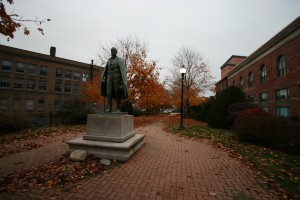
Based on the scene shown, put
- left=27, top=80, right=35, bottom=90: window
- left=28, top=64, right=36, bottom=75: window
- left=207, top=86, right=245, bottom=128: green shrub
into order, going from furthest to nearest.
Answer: left=28, top=64, right=36, bottom=75: window
left=27, top=80, right=35, bottom=90: window
left=207, top=86, right=245, bottom=128: green shrub

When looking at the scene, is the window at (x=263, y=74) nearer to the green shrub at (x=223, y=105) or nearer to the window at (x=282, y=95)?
the window at (x=282, y=95)

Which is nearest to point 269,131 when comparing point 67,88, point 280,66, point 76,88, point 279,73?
point 279,73

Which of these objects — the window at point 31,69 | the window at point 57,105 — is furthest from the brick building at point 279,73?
the window at point 31,69

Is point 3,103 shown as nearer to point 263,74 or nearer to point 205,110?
point 205,110

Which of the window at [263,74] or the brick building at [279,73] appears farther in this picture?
the window at [263,74]

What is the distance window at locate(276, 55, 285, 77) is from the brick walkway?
18.8 meters

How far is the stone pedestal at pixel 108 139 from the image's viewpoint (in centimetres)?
552

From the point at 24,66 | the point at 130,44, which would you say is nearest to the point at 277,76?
the point at 130,44

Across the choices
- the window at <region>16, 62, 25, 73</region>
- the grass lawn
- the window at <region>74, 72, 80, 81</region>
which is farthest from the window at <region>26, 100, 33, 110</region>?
the grass lawn

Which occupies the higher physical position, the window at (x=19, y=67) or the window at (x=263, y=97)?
the window at (x=19, y=67)

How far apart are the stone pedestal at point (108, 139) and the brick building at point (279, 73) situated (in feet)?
40.4

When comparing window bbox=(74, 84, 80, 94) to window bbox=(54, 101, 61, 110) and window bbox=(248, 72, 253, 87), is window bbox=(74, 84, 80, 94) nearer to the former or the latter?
window bbox=(54, 101, 61, 110)

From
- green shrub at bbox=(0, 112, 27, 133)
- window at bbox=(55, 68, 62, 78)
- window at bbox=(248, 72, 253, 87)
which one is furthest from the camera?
window at bbox=(55, 68, 62, 78)

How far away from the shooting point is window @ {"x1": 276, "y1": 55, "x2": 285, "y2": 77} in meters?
19.5
